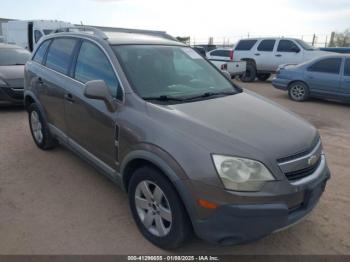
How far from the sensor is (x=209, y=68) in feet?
13.7

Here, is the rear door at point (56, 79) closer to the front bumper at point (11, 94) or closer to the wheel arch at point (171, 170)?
the wheel arch at point (171, 170)

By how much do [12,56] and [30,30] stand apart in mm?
11769

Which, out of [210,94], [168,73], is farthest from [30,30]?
[210,94]

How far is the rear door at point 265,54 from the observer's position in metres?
14.6

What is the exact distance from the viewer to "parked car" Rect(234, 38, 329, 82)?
45.1 ft

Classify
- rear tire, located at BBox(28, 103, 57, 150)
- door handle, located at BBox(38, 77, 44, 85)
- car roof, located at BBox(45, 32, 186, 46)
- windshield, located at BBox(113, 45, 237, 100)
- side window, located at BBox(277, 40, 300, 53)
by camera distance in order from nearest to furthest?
windshield, located at BBox(113, 45, 237, 100), car roof, located at BBox(45, 32, 186, 46), door handle, located at BBox(38, 77, 44, 85), rear tire, located at BBox(28, 103, 57, 150), side window, located at BBox(277, 40, 300, 53)

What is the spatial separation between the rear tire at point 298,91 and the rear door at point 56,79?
25.7 ft

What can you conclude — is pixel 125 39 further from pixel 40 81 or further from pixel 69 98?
pixel 40 81

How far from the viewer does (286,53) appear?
1406cm

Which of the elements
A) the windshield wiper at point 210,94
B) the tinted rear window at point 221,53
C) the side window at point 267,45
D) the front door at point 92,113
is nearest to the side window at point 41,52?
the front door at point 92,113

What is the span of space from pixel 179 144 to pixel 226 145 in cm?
36

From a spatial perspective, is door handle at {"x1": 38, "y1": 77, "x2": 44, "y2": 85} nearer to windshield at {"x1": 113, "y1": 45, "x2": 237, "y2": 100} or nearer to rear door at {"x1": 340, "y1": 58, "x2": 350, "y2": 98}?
windshield at {"x1": 113, "y1": 45, "x2": 237, "y2": 100}

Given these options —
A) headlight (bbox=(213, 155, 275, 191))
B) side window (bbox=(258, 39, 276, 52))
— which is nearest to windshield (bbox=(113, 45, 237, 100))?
headlight (bbox=(213, 155, 275, 191))

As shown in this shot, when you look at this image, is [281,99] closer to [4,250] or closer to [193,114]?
[193,114]
